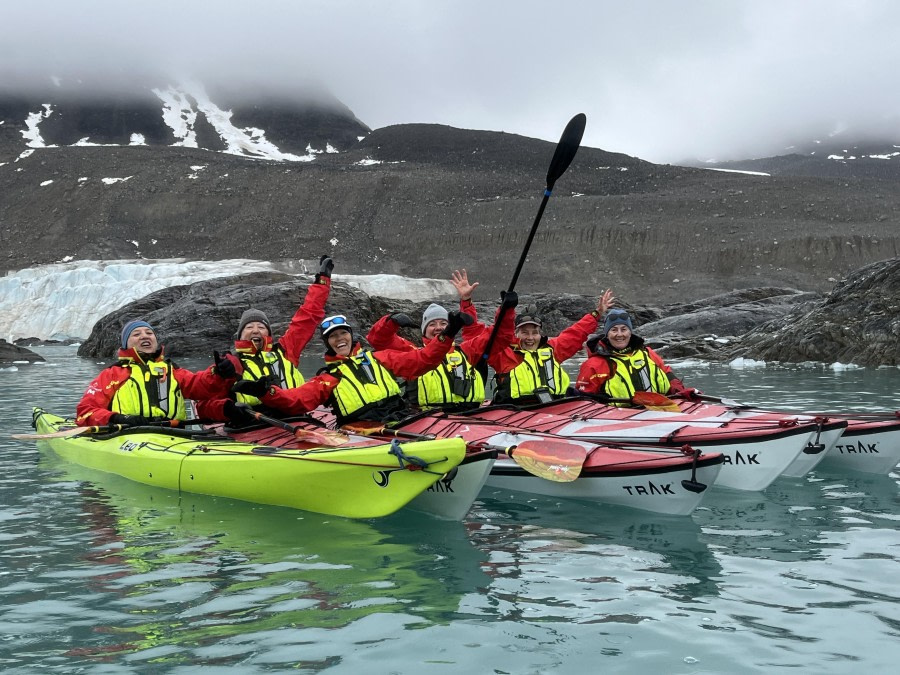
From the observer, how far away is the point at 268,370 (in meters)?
8.35

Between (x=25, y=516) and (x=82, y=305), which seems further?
(x=82, y=305)

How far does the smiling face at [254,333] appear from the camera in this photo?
329 inches

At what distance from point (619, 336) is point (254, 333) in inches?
140

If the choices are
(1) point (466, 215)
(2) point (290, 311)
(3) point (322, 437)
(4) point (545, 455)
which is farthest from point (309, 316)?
(1) point (466, 215)

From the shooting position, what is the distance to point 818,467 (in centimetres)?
839

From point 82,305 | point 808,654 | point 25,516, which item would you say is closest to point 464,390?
point 25,516

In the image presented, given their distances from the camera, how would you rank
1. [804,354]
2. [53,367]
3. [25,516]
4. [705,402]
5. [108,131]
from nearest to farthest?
1. [25,516]
2. [705,402]
3. [804,354]
4. [53,367]
5. [108,131]

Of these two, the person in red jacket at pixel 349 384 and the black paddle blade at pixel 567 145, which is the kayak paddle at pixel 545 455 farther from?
the black paddle blade at pixel 567 145

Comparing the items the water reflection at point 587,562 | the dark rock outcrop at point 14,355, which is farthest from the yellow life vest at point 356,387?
the dark rock outcrop at point 14,355

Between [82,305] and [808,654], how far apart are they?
1822 inches

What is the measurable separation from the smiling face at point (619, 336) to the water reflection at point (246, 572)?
325cm

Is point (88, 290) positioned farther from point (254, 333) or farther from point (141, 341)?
point (254, 333)

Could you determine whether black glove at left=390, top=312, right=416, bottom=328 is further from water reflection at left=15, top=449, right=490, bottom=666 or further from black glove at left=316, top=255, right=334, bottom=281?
water reflection at left=15, top=449, right=490, bottom=666

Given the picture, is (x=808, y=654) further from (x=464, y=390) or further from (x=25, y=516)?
(x=25, y=516)
